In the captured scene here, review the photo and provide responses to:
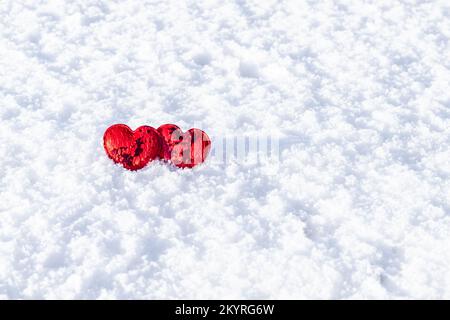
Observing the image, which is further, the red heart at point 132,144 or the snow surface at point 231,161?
the red heart at point 132,144

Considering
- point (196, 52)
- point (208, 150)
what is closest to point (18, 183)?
point (208, 150)

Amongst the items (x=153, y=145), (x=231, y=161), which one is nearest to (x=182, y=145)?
(x=153, y=145)

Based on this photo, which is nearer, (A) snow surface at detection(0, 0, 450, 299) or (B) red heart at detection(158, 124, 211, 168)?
(A) snow surface at detection(0, 0, 450, 299)

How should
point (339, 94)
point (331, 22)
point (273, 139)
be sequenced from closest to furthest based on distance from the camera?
1. point (273, 139)
2. point (339, 94)
3. point (331, 22)

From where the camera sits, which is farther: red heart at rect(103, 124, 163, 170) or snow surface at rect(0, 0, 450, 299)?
red heart at rect(103, 124, 163, 170)
